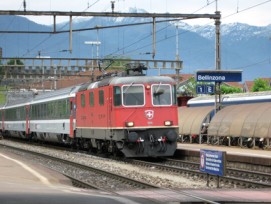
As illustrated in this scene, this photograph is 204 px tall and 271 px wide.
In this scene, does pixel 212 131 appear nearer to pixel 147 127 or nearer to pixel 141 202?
pixel 147 127

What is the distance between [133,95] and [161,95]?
44.6 inches

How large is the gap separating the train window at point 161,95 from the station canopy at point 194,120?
13.8m

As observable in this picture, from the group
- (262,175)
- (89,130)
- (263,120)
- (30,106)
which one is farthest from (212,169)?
(30,106)

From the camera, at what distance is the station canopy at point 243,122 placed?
29.3 m

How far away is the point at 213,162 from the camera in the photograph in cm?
1469

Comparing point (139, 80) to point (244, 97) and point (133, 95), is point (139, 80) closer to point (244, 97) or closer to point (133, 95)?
point (133, 95)

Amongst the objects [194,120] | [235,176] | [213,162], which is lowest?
[235,176]

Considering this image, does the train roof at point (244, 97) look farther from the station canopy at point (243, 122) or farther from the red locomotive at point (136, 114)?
the red locomotive at point (136, 114)

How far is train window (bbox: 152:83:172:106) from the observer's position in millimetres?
22844

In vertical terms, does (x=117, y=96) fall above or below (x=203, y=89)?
below

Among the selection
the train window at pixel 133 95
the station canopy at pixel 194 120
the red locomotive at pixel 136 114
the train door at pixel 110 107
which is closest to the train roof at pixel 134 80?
the red locomotive at pixel 136 114

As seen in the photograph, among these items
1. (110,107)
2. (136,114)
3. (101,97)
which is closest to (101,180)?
(136,114)

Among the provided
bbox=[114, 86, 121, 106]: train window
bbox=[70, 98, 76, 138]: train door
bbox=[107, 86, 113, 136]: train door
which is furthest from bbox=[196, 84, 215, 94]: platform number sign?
bbox=[114, 86, 121, 106]: train window

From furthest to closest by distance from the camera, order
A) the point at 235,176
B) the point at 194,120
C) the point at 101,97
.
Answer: the point at 194,120 < the point at 101,97 < the point at 235,176
